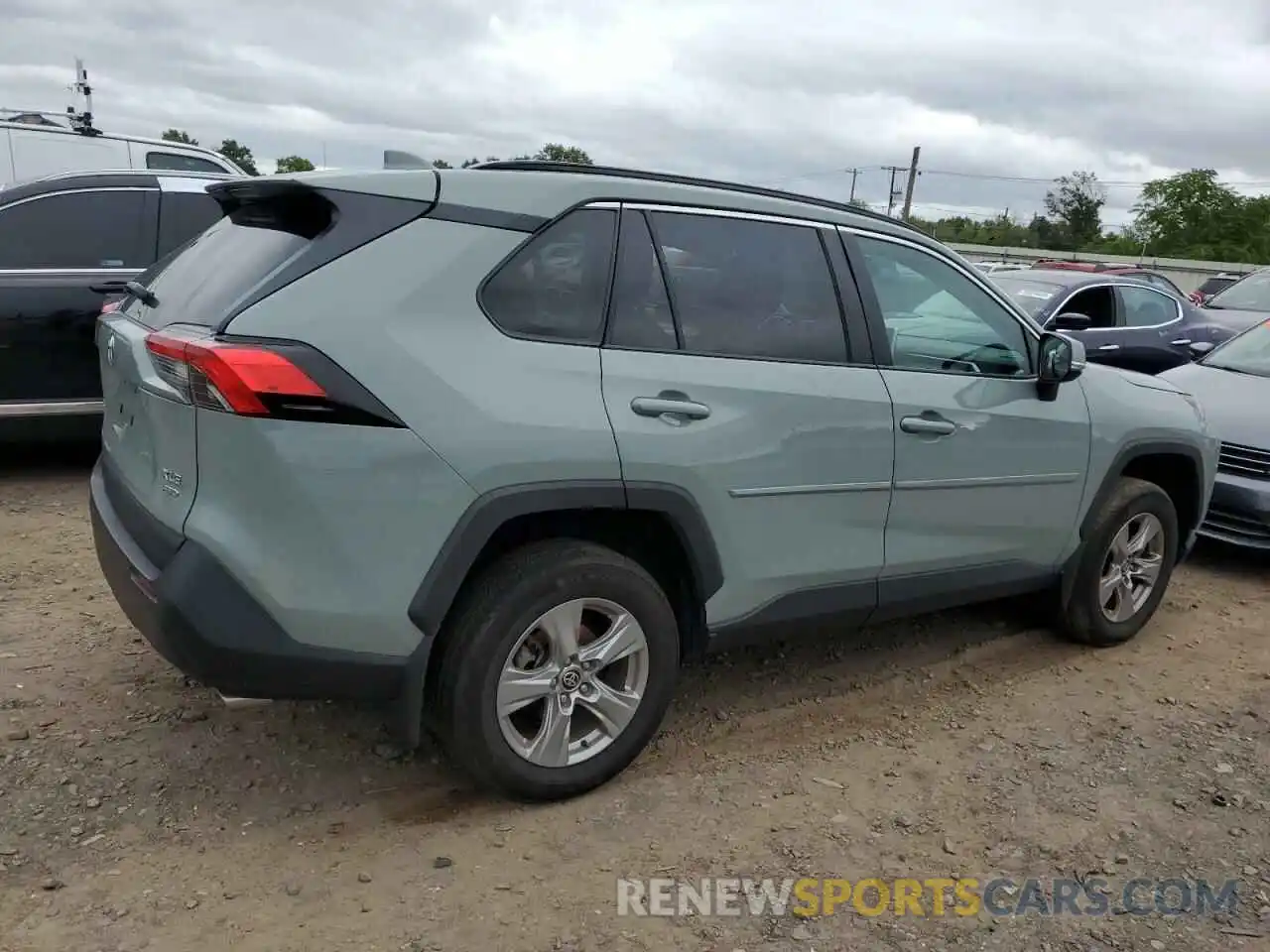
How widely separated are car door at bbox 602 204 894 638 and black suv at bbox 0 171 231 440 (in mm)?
3803

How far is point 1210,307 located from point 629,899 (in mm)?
12775

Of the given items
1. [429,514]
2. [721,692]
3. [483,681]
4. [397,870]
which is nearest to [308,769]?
[397,870]

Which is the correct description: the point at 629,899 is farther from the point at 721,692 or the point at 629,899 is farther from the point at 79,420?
the point at 79,420

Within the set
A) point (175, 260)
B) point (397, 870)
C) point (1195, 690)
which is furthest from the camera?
point (1195, 690)

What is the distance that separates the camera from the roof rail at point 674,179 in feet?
10.3

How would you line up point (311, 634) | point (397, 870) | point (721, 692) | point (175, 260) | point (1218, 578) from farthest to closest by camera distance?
1. point (1218, 578)
2. point (721, 692)
3. point (175, 260)
4. point (397, 870)
5. point (311, 634)

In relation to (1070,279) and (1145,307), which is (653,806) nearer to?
(1070,279)

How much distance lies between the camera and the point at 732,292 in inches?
128

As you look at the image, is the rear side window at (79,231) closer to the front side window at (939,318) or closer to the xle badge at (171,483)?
the xle badge at (171,483)

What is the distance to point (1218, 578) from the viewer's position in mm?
5793

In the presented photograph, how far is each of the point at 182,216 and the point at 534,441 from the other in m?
4.76

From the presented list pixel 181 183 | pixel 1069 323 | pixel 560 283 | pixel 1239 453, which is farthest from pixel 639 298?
pixel 1069 323

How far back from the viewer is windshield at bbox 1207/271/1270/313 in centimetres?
1248

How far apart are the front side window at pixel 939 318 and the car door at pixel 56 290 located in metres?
4.61
